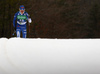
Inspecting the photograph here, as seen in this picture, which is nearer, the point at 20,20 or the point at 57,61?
the point at 57,61

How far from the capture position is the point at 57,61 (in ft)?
0.55

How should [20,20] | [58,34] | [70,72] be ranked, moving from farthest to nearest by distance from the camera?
[58,34], [20,20], [70,72]

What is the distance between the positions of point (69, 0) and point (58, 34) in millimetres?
1376

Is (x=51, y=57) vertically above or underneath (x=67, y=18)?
underneath

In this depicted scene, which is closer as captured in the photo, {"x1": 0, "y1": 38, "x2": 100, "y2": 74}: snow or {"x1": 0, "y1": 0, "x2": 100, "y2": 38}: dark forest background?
{"x1": 0, "y1": 38, "x2": 100, "y2": 74}: snow

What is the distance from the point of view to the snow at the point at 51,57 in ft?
0.54

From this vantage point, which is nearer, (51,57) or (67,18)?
(51,57)

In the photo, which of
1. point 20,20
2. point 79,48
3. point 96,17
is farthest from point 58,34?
point 79,48

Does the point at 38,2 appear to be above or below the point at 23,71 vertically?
above

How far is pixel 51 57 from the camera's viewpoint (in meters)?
0.17

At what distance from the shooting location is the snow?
Result: 165 mm

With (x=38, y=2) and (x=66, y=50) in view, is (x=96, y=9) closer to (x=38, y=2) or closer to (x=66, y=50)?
(x=38, y=2)

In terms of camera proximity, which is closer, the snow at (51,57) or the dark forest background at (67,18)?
the snow at (51,57)

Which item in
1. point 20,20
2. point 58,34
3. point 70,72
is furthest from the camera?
point 58,34
